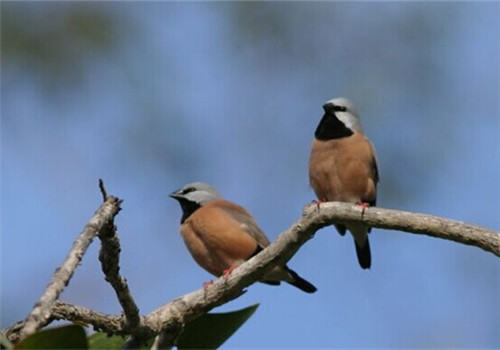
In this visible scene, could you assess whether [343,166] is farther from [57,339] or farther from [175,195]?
[57,339]

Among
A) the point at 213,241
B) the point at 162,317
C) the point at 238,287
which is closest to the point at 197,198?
the point at 213,241

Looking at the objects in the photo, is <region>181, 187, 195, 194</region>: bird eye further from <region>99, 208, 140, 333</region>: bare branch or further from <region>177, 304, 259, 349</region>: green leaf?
<region>177, 304, 259, 349</region>: green leaf

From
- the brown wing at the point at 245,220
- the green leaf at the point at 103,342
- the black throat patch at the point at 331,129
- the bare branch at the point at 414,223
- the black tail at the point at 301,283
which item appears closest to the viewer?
the green leaf at the point at 103,342

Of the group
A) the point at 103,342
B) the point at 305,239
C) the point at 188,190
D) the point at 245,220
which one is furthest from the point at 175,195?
the point at 103,342

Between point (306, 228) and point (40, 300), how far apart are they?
1.61m

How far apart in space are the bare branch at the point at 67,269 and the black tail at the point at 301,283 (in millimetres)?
3564

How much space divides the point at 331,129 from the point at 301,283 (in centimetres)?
108

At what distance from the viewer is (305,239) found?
2797 mm

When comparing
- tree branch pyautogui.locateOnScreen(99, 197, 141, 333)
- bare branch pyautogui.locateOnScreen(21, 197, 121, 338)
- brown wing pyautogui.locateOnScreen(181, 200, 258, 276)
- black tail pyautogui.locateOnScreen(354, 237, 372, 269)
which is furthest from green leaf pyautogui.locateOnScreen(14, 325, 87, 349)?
black tail pyautogui.locateOnScreen(354, 237, 372, 269)

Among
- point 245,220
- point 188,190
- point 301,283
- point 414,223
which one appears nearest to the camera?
point 414,223

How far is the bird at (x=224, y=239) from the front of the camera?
549 cm

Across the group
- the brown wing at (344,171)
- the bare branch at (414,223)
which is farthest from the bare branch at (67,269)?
the brown wing at (344,171)

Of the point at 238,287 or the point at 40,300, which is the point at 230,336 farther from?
the point at 238,287

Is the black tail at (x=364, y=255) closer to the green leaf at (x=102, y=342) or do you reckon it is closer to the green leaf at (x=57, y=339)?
the green leaf at (x=102, y=342)
